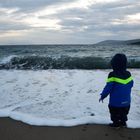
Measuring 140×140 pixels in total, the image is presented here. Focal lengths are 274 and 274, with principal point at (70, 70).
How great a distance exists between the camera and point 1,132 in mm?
4586

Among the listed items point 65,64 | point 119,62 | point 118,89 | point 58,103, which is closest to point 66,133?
point 118,89

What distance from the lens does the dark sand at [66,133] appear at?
4309 millimetres

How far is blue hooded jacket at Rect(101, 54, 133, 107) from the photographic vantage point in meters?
4.50

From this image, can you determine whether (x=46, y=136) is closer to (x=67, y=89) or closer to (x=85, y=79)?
(x=67, y=89)

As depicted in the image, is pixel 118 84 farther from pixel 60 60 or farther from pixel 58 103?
pixel 60 60

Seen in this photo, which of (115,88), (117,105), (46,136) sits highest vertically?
(115,88)

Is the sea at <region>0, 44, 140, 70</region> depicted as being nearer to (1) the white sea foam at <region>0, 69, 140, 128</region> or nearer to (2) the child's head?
(1) the white sea foam at <region>0, 69, 140, 128</region>

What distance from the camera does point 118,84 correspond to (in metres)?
4.53

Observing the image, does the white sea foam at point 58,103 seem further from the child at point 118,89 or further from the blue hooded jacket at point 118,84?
the blue hooded jacket at point 118,84

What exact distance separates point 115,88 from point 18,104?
9.14 ft

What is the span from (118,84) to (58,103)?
2276mm

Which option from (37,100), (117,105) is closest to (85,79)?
(37,100)

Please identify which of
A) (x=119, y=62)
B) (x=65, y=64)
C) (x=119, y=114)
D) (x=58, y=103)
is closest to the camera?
(x=119, y=62)

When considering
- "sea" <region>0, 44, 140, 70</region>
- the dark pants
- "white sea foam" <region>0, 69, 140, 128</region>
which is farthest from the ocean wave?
the dark pants
